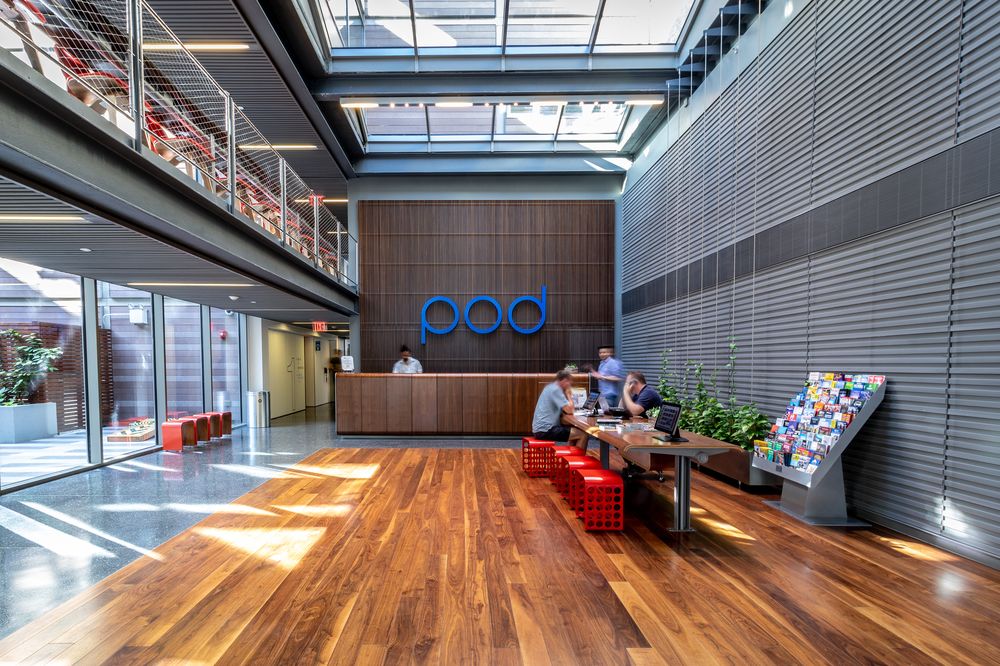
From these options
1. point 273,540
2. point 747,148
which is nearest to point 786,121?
point 747,148

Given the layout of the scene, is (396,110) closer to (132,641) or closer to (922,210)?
(922,210)

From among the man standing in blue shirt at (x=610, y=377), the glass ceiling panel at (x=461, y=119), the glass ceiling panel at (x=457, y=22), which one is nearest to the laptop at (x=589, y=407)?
the man standing in blue shirt at (x=610, y=377)

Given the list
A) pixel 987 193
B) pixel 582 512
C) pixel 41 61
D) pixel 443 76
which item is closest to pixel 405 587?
pixel 582 512

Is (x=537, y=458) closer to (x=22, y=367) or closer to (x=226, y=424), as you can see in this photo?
(x=22, y=367)

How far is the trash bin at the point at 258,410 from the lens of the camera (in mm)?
11117

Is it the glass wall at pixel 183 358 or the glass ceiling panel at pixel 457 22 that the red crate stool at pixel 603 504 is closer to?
the glass ceiling panel at pixel 457 22

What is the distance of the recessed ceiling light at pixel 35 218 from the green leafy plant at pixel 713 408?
5622mm

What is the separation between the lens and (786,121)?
5816 mm

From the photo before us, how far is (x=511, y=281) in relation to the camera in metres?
11.9

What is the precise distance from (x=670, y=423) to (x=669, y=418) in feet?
0.24

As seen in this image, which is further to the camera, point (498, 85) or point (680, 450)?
point (498, 85)

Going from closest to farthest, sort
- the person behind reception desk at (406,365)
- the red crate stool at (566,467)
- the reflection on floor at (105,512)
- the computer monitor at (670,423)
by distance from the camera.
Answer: the reflection on floor at (105,512) < the computer monitor at (670,423) < the red crate stool at (566,467) < the person behind reception desk at (406,365)

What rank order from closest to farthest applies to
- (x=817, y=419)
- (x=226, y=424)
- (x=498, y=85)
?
(x=817, y=419)
(x=498, y=85)
(x=226, y=424)

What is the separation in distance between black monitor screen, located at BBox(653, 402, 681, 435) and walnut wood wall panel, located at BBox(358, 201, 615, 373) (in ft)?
23.2
